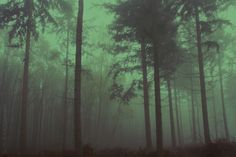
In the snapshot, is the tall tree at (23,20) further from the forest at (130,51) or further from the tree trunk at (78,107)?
the tree trunk at (78,107)

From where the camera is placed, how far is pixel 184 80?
86.7ft

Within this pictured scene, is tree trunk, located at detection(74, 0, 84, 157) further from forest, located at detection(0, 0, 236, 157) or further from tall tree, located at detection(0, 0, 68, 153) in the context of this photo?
tall tree, located at detection(0, 0, 68, 153)

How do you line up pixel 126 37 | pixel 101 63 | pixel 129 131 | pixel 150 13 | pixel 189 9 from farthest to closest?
pixel 129 131 → pixel 101 63 → pixel 126 37 → pixel 189 9 → pixel 150 13

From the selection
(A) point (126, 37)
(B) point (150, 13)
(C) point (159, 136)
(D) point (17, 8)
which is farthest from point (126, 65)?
(D) point (17, 8)

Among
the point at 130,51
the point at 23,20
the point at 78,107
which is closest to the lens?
the point at 78,107

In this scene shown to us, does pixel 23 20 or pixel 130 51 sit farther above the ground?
pixel 23 20

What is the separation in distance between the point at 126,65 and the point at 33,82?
16.6 m

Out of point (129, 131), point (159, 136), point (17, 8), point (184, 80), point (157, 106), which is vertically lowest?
point (129, 131)

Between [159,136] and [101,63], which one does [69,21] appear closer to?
[101,63]

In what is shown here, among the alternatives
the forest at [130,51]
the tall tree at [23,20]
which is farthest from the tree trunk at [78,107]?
the tall tree at [23,20]

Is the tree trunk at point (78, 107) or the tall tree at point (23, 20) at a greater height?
the tall tree at point (23, 20)

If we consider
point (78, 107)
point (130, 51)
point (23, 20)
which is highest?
point (23, 20)

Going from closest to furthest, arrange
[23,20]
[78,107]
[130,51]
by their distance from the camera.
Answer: [78,107] → [23,20] → [130,51]

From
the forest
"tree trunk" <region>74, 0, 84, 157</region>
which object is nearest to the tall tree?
the forest
